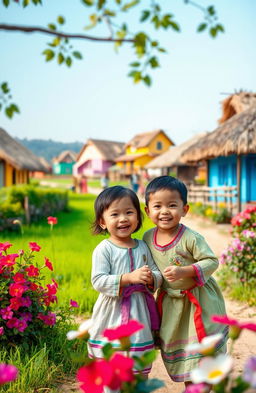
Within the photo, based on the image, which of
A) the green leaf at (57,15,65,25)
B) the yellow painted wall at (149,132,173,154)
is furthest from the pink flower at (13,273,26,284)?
the yellow painted wall at (149,132,173,154)

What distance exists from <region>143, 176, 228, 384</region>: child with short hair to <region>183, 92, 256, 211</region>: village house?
Result: 830cm

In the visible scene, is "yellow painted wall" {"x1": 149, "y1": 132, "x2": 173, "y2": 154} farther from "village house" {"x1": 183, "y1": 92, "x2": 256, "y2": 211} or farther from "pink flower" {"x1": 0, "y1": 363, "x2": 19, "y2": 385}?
"pink flower" {"x1": 0, "y1": 363, "x2": 19, "y2": 385}

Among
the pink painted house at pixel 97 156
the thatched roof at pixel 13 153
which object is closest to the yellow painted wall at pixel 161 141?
the pink painted house at pixel 97 156

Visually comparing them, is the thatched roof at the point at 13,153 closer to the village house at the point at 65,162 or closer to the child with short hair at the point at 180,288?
the child with short hair at the point at 180,288

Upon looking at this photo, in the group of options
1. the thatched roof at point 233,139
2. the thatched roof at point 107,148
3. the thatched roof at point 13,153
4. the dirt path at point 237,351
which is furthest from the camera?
the thatched roof at point 107,148

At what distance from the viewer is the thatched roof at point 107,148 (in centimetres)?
4119

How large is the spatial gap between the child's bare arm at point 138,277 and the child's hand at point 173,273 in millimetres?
81

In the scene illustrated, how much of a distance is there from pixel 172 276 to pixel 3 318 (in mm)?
1170

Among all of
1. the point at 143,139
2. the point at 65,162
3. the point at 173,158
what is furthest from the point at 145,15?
the point at 65,162

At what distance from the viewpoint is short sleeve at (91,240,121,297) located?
1.77 metres

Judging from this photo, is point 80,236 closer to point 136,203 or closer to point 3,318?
point 3,318

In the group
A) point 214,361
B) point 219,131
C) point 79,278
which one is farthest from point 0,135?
point 214,361

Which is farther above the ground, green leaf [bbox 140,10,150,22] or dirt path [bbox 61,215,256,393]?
green leaf [bbox 140,10,150,22]

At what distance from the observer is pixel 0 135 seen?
1599 cm
